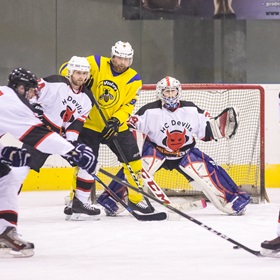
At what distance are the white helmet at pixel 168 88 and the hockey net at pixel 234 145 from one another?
90 cm

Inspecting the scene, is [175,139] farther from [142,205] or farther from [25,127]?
[25,127]

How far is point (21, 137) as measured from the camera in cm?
380

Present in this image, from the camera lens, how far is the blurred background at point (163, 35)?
7488 millimetres

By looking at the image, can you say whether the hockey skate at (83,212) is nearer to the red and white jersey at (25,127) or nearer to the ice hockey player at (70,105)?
the ice hockey player at (70,105)

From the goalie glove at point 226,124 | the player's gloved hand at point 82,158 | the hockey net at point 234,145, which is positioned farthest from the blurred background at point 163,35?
the player's gloved hand at point 82,158

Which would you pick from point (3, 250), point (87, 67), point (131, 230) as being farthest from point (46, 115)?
point (3, 250)

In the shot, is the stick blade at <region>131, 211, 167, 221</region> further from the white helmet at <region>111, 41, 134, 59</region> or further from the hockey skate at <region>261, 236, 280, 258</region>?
the hockey skate at <region>261, 236, 280, 258</region>

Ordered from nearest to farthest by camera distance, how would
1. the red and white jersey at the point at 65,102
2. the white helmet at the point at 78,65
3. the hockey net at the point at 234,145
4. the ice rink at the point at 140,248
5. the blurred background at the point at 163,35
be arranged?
the ice rink at the point at 140,248 < the white helmet at the point at 78,65 < the red and white jersey at the point at 65,102 < the hockey net at the point at 234,145 < the blurred background at the point at 163,35

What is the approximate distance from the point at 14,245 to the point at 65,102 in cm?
171

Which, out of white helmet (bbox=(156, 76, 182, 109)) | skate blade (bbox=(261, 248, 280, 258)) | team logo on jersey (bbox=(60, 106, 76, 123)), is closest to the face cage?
white helmet (bbox=(156, 76, 182, 109))

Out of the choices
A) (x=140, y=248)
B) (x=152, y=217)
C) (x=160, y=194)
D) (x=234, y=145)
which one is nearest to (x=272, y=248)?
(x=140, y=248)

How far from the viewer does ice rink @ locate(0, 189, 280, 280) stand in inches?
144

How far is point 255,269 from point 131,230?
1.46 m

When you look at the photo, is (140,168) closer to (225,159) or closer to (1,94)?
(225,159)
